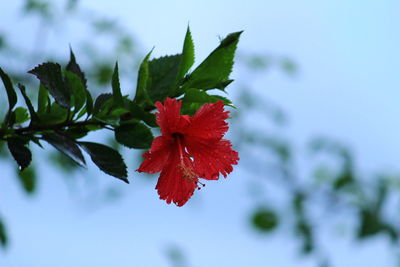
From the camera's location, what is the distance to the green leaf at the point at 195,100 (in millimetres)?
761

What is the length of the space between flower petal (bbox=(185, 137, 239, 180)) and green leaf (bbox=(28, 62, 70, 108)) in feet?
0.66

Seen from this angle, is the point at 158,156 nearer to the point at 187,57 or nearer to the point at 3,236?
the point at 187,57

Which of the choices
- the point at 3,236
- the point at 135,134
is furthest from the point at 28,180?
the point at 135,134

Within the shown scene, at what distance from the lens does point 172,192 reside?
0.83 m

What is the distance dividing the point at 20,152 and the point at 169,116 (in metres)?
0.20

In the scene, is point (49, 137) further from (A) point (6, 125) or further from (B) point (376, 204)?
(B) point (376, 204)

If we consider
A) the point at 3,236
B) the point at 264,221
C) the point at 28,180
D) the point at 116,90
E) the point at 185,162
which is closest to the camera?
the point at 116,90

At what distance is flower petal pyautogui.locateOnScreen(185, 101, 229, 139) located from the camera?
0.76 m

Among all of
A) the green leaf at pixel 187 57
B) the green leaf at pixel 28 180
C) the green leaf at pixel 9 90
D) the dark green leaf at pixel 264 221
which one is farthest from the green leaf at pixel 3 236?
the dark green leaf at pixel 264 221

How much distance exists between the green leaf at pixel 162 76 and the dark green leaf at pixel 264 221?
2557mm

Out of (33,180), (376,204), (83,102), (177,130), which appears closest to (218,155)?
(177,130)

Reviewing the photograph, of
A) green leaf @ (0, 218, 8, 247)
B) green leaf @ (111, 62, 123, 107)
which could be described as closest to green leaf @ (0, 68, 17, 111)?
green leaf @ (111, 62, 123, 107)

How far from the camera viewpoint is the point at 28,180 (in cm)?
196

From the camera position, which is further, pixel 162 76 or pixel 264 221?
pixel 264 221
